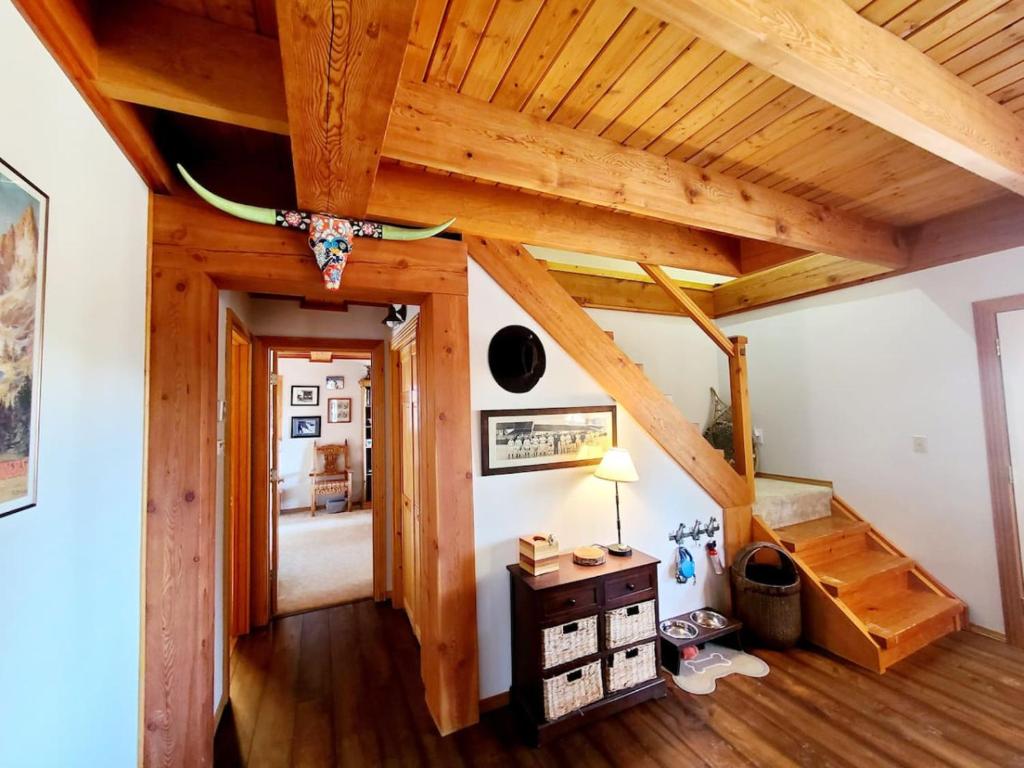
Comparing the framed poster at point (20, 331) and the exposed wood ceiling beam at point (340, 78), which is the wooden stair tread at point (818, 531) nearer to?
the exposed wood ceiling beam at point (340, 78)

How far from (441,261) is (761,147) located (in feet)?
5.14

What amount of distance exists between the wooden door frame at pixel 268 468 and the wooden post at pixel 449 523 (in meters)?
1.42

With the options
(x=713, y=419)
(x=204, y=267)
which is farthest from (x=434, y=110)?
(x=713, y=419)

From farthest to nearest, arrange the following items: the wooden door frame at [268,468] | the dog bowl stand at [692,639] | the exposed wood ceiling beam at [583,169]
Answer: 1. the wooden door frame at [268,468]
2. the dog bowl stand at [692,639]
3. the exposed wood ceiling beam at [583,169]

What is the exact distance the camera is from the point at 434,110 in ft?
5.01

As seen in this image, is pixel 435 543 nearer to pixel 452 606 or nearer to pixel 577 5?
pixel 452 606

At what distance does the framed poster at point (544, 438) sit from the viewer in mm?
2178

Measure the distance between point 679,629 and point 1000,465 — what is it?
225 centimetres

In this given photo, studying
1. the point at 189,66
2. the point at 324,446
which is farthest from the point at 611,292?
the point at 324,446

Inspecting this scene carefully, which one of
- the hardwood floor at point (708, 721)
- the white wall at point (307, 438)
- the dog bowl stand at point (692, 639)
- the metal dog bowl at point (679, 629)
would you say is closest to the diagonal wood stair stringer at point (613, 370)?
the dog bowl stand at point (692, 639)

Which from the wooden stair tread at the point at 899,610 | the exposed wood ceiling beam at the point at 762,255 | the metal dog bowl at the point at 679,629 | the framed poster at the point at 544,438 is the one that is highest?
the exposed wood ceiling beam at the point at 762,255

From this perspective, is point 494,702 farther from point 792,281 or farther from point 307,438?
point 307,438

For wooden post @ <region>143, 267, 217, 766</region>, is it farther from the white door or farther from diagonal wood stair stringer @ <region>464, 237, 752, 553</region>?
the white door

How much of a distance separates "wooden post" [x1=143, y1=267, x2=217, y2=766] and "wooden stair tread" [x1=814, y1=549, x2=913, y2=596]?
133 inches
